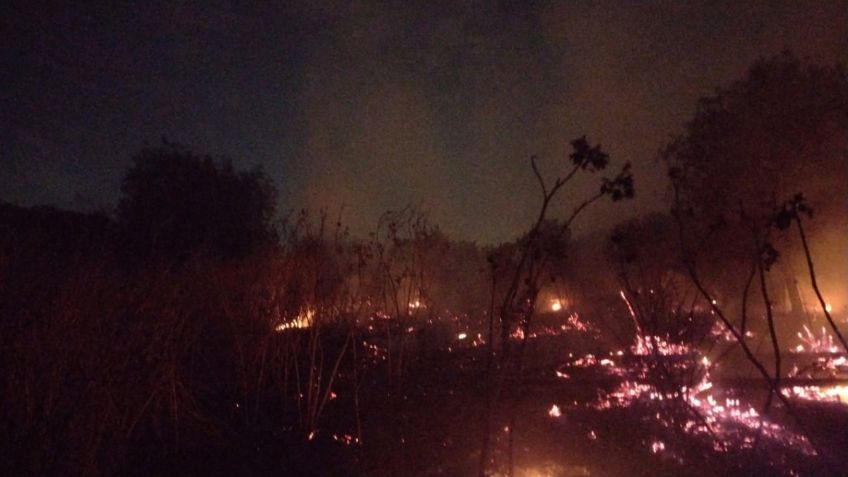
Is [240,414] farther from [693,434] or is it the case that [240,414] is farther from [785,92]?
[785,92]

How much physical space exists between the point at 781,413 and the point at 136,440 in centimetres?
735

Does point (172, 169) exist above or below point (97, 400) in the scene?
above

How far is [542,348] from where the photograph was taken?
1419 centimetres

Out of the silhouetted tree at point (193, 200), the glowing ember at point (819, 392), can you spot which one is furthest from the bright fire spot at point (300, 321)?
the silhouetted tree at point (193, 200)

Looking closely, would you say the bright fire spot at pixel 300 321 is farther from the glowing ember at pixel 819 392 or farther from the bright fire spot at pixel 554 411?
the glowing ember at pixel 819 392

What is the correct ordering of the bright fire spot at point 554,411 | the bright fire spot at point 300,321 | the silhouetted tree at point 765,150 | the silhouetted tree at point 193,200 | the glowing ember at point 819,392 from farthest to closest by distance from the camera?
the silhouetted tree at point 193,200 → the silhouetted tree at point 765,150 → the glowing ember at point 819,392 → the bright fire spot at point 554,411 → the bright fire spot at point 300,321

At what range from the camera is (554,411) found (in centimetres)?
768

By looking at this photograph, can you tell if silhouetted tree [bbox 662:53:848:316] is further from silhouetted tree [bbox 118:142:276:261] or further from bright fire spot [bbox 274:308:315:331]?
silhouetted tree [bbox 118:142:276:261]

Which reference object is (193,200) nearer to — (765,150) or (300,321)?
(300,321)

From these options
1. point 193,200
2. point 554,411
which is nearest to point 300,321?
point 554,411

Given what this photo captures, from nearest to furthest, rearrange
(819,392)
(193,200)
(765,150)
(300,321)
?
(300,321) < (819,392) < (765,150) < (193,200)

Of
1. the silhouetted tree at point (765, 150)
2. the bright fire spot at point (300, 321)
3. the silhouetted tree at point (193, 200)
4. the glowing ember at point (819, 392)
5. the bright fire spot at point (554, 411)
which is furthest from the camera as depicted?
the silhouetted tree at point (193, 200)

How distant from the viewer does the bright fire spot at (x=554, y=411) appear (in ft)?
24.8

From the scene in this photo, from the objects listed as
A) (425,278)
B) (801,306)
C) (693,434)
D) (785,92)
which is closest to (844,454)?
(693,434)
